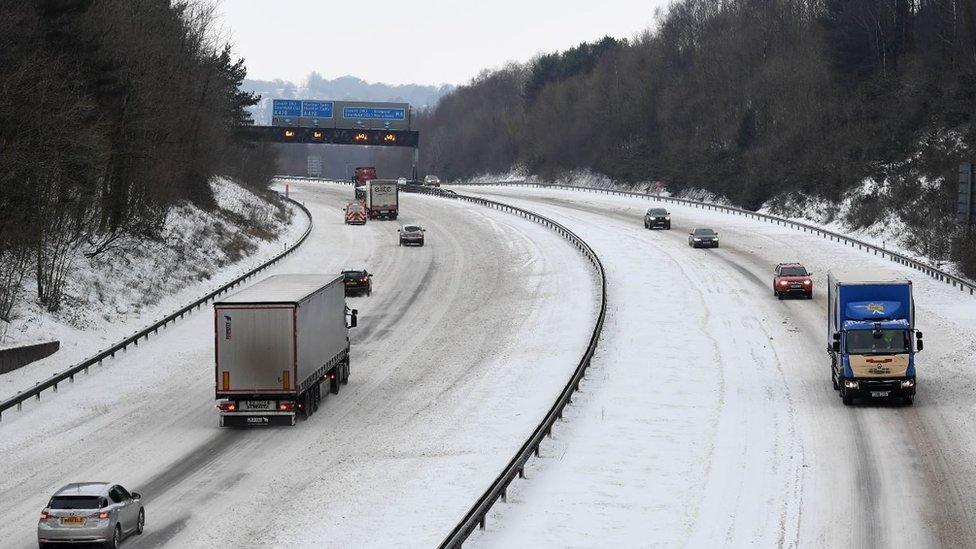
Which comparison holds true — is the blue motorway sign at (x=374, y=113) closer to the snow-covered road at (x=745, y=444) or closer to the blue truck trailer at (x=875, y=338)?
the snow-covered road at (x=745, y=444)

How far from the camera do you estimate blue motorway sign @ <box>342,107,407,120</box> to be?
139 m

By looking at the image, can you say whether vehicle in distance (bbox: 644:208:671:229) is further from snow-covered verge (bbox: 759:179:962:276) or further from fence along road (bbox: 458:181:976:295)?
snow-covered verge (bbox: 759:179:962:276)

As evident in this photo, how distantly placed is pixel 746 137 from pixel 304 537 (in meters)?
103

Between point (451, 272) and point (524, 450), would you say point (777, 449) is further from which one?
point (451, 272)

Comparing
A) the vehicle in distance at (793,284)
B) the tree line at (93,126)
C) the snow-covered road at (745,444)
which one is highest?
the tree line at (93,126)

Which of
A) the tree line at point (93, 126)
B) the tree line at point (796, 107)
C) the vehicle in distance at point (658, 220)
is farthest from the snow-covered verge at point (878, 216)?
the tree line at point (93, 126)

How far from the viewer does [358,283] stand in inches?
2306

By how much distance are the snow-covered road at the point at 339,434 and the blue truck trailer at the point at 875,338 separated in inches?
343

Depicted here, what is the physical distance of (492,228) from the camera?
291 feet

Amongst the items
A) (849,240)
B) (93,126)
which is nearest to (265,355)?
(93,126)

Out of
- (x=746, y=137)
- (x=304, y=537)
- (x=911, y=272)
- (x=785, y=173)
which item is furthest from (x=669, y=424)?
(x=746, y=137)

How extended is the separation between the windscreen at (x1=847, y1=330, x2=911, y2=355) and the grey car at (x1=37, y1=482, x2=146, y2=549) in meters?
20.5

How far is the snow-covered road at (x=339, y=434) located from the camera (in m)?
24.8

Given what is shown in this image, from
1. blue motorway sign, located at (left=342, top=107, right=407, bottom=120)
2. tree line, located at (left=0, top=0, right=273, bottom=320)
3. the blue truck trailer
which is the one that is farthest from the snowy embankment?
blue motorway sign, located at (left=342, top=107, right=407, bottom=120)
